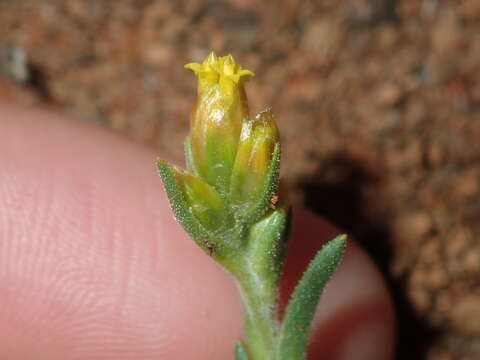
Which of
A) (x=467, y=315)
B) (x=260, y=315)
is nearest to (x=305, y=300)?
(x=260, y=315)

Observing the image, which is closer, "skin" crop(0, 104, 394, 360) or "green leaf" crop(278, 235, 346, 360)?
"green leaf" crop(278, 235, 346, 360)

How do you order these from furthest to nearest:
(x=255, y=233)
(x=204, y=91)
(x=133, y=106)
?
(x=133, y=106) → (x=255, y=233) → (x=204, y=91)

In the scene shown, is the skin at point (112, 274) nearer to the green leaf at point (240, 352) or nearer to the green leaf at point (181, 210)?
the green leaf at point (240, 352)

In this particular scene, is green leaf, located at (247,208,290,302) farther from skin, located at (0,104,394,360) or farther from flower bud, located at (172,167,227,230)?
skin, located at (0,104,394,360)

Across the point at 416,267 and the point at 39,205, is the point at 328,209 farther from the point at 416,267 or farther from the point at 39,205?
the point at 39,205

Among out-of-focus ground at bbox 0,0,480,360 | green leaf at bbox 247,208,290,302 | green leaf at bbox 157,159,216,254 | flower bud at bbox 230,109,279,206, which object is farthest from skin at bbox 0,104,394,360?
flower bud at bbox 230,109,279,206

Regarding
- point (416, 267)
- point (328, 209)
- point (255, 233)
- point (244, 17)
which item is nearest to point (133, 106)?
point (244, 17)
